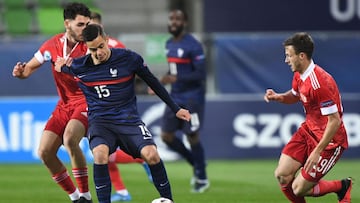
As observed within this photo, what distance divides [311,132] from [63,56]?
2.93m

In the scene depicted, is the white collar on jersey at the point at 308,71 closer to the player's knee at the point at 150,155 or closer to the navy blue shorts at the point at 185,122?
the player's knee at the point at 150,155

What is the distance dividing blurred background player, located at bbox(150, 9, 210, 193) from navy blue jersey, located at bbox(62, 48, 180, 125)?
12.4 feet

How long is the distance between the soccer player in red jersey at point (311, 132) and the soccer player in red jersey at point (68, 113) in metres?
2.22

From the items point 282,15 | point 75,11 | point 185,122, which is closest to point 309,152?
point 75,11

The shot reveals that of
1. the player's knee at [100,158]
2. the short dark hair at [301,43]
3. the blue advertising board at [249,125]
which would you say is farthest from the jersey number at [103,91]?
the blue advertising board at [249,125]

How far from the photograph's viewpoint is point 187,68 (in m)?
14.2

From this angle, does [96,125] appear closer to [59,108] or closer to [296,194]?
[59,108]

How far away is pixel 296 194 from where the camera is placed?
996 centimetres

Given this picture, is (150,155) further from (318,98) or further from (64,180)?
(318,98)

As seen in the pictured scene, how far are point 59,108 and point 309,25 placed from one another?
959 centimetres

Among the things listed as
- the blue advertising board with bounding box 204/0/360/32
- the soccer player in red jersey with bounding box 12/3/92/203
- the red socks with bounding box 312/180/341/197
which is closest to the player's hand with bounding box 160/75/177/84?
the soccer player in red jersey with bounding box 12/3/92/203

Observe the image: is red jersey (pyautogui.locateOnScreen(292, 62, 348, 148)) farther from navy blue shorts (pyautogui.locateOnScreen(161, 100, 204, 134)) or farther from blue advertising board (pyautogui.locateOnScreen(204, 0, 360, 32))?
blue advertising board (pyautogui.locateOnScreen(204, 0, 360, 32))

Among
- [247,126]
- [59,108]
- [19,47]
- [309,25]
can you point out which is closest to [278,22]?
[309,25]

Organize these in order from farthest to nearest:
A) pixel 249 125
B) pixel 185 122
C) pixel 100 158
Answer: pixel 249 125
pixel 185 122
pixel 100 158
